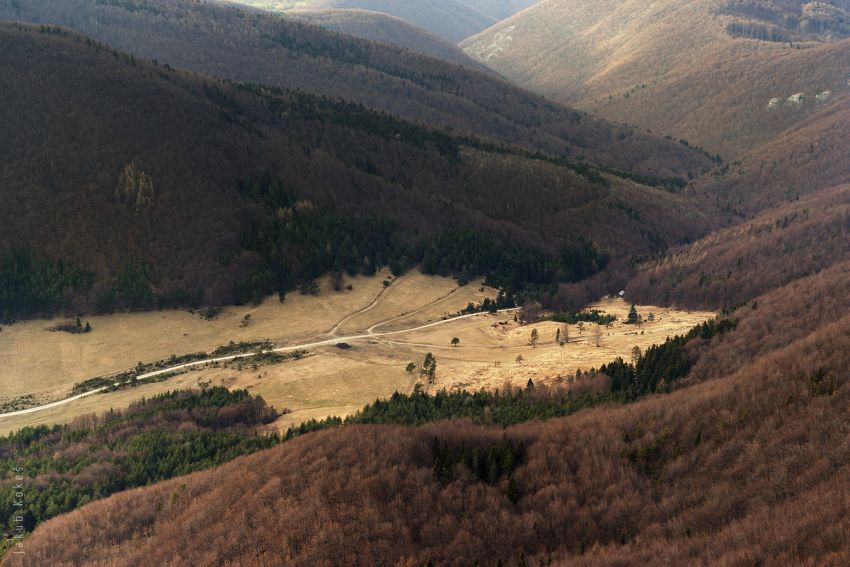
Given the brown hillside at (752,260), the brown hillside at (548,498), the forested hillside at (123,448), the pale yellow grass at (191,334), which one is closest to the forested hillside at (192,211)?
the pale yellow grass at (191,334)

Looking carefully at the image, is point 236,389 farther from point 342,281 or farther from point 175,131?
point 175,131

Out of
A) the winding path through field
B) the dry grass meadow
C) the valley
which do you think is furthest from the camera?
the dry grass meadow

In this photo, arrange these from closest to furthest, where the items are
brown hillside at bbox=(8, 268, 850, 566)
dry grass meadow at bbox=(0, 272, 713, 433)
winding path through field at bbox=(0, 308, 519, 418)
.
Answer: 1. brown hillside at bbox=(8, 268, 850, 566)
2. winding path through field at bbox=(0, 308, 519, 418)
3. dry grass meadow at bbox=(0, 272, 713, 433)

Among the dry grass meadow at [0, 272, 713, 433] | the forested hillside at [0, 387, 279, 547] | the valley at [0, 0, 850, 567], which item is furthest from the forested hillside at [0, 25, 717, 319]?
the forested hillside at [0, 387, 279, 547]

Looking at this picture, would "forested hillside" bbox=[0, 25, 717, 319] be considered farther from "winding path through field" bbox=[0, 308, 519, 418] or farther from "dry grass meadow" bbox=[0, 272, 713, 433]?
"winding path through field" bbox=[0, 308, 519, 418]

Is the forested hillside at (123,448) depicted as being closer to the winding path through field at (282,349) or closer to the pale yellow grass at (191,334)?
the pale yellow grass at (191,334)

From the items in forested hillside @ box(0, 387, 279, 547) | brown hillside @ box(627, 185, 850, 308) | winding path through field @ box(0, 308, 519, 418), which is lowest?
forested hillside @ box(0, 387, 279, 547)

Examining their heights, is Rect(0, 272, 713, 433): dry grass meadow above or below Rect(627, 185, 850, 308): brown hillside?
below
